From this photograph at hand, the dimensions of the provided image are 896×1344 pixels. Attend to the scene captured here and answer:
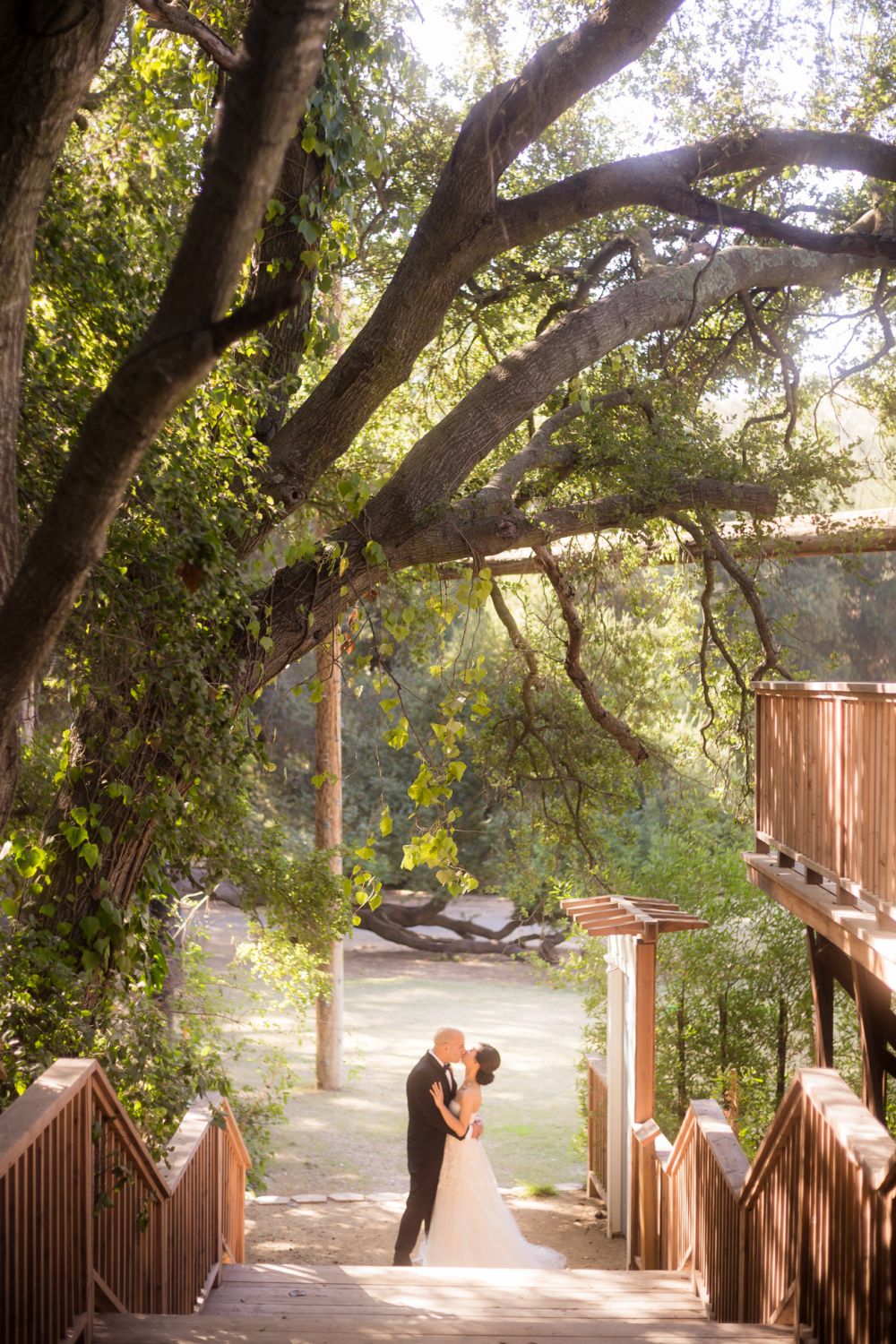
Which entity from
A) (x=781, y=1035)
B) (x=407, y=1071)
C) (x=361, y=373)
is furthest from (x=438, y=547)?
(x=407, y=1071)

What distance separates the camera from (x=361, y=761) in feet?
89.4

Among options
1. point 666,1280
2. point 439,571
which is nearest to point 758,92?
point 439,571

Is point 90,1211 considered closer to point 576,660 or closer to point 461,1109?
point 461,1109

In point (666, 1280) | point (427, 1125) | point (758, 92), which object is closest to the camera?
point (666, 1280)

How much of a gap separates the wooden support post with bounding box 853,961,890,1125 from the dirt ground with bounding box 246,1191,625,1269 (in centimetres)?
325

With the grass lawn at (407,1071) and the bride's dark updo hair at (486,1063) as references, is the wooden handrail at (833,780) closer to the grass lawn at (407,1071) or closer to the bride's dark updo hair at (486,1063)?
the bride's dark updo hair at (486,1063)

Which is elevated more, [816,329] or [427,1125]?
[816,329]

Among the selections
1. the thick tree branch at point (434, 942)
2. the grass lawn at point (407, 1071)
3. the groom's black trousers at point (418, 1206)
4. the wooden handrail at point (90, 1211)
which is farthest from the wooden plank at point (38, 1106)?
the thick tree branch at point (434, 942)

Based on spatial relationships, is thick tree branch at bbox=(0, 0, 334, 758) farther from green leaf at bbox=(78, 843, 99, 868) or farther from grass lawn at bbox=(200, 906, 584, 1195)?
grass lawn at bbox=(200, 906, 584, 1195)

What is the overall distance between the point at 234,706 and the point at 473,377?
22.7 feet

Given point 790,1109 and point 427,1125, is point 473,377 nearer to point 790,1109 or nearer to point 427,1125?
point 427,1125

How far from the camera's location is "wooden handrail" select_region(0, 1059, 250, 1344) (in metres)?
3.24

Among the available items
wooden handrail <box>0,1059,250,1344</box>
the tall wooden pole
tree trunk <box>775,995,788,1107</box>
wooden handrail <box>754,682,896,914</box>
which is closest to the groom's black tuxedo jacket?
wooden handrail <box>0,1059,250,1344</box>

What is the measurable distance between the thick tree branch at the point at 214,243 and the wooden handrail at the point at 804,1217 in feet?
8.56
